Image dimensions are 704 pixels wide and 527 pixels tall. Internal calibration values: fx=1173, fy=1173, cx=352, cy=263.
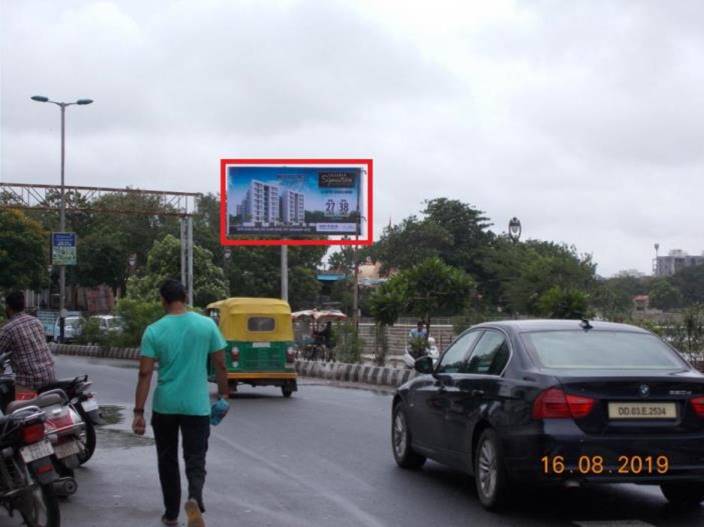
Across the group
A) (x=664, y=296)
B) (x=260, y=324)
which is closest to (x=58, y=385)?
(x=260, y=324)

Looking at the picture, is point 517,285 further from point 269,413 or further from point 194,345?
point 194,345

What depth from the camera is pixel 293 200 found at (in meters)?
48.5

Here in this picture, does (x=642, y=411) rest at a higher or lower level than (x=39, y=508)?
higher

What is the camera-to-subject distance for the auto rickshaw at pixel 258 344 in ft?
80.7

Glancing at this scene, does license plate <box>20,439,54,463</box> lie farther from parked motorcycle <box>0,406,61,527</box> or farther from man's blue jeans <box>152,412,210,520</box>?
man's blue jeans <box>152,412,210,520</box>

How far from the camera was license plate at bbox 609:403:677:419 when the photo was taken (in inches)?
333

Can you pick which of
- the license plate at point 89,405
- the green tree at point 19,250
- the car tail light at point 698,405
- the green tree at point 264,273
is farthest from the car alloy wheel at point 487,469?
the green tree at point 264,273

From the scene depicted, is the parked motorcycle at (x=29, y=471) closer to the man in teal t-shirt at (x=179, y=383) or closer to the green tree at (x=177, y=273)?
the man in teal t-shirt at (x=179, y=383)

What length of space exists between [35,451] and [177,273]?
69.3 metres

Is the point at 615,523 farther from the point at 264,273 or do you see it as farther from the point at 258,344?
the point at 264,273

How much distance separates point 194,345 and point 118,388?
18922mm

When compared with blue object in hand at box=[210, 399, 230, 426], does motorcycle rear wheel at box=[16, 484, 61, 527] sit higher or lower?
lower

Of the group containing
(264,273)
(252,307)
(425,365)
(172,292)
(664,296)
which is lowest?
(425,365)

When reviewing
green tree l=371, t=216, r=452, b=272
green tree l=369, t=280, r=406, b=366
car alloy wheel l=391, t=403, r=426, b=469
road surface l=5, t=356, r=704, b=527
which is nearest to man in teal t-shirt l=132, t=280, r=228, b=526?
road surface l=5, t=356, r=704, b=527
